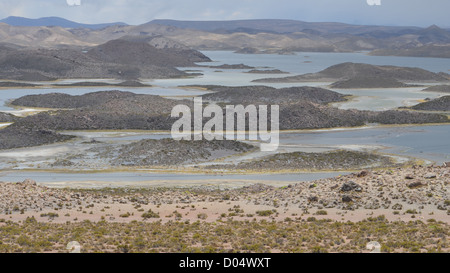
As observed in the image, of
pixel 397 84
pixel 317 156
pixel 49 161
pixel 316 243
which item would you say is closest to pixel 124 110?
pixel 49 161

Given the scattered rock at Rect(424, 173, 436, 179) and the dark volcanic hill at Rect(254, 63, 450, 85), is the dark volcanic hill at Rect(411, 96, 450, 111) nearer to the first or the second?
the dark volcanic hill at Rect(254, 63, 450, 85)

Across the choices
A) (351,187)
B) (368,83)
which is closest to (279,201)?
(351,187)

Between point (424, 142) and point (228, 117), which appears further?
point (228, 117)

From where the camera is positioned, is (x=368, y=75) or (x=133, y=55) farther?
(x=133, y=55)

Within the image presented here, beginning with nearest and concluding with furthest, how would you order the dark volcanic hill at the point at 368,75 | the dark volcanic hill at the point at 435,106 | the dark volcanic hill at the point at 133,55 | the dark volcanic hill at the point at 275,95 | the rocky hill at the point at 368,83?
the dark volcanic hill at the point at 435,106 < the dark volcanic hill at the point at 275,95 < the rocky hill at the point at 368,83 < the dark volcanic hill at the point at 368,75 < the dark volcanic hill at the point at 133,55

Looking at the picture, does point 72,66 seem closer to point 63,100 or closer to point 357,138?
point 63,100

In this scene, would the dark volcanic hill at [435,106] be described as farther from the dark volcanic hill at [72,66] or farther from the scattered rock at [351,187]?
the dark volcanic hill at [72,66]

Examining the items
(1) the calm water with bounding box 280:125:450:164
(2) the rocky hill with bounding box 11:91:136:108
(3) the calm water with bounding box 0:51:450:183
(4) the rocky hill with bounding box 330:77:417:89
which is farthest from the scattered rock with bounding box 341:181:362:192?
(4) the rocky hill with bounding box 330:77:417:89

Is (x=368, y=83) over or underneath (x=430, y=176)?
over

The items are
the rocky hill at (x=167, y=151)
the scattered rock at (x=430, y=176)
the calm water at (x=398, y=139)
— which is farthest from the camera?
the calm water at (x=398, y=139)

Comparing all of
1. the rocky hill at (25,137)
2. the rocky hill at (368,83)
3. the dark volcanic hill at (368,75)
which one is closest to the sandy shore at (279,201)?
the rocky hill at (25,137)

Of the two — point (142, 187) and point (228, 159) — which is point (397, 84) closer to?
point (228, 159)
